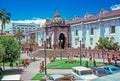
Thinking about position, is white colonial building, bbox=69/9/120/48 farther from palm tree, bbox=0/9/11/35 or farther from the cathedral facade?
palm tree, bbox=0/9/11/35

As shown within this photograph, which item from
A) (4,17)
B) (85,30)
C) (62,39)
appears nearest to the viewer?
(4,17)

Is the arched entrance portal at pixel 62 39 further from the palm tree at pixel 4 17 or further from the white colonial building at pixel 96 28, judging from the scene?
the palm tree at pixel 4 17

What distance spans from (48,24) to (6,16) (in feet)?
56.2

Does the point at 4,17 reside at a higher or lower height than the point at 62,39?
higher

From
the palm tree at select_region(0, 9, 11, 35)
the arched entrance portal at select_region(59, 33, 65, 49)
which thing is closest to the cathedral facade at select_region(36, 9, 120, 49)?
the arched entrance portal at select_region(59, 33, 65, 49)

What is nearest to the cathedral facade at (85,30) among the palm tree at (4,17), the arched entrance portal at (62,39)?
the arched entrance portal at (62,39)

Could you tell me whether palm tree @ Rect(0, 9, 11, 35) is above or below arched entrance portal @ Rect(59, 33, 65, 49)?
above

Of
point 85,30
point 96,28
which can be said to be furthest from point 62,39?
point 96,28

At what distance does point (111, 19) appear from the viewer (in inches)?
2105

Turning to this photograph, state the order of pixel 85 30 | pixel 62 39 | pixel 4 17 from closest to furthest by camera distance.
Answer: pixel 4 17 → pixel 85 30 → pixel 62 39

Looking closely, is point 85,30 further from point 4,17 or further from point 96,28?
point 4,17

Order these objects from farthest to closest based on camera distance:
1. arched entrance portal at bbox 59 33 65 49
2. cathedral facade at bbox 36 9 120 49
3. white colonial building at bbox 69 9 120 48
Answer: arched entrance portal at bbox 59 33 65 49
cathedral facade at bbox 36 9 120 49
white colonial building at bbox 69 9 120 48

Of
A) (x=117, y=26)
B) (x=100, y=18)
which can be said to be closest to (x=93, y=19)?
(x=100, y=18)

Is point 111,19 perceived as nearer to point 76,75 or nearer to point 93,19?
point 93,19
